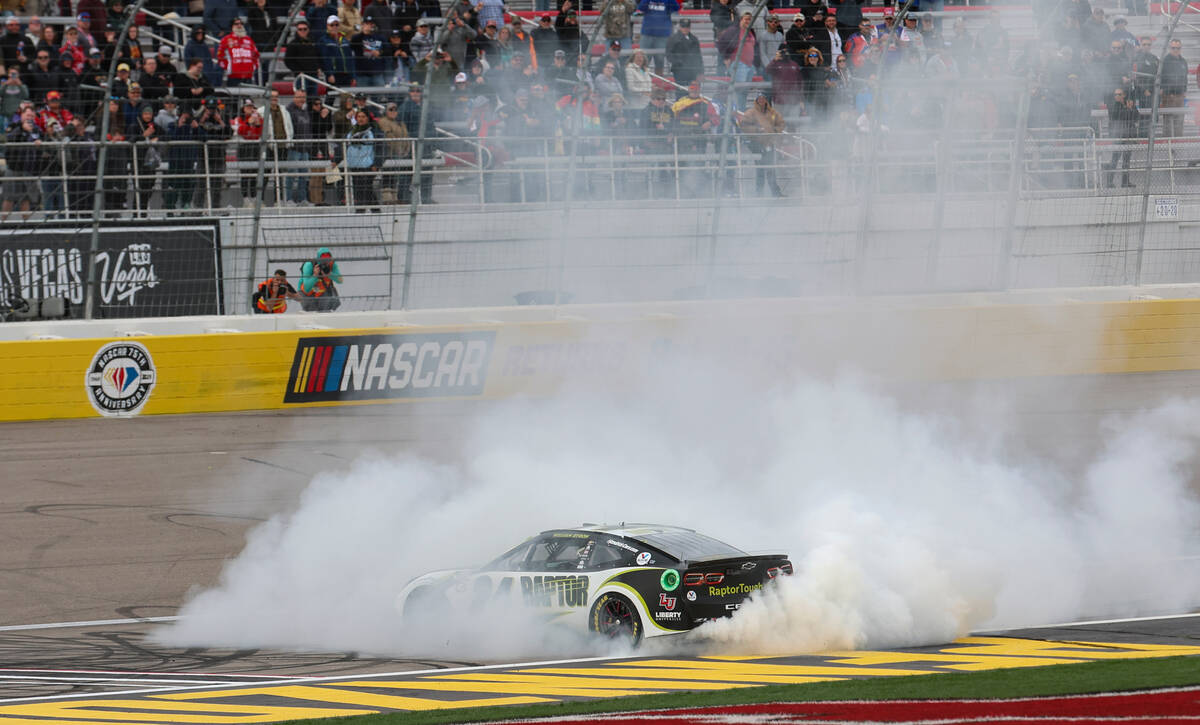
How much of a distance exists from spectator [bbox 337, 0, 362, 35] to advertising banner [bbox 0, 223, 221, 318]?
132 inches

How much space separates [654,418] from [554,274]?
2.97 metres

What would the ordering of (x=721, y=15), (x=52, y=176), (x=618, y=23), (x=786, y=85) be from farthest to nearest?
1. (x=721, y=15)
2. (x=618, y=23)
3. (x=52, y=176)
4. (x=786, y=85)

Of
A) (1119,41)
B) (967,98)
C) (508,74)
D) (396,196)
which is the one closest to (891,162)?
(967,98)

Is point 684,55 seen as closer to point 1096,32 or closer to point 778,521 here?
point 1096,32

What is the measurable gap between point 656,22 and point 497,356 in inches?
203

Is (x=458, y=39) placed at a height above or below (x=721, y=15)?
below

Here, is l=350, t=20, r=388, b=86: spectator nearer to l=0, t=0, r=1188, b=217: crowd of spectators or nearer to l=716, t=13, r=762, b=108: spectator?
l=0, t=0, r=1188, b=217: crowd of spectators

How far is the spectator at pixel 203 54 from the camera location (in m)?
18.5

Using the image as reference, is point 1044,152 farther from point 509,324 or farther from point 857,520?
point 857,520

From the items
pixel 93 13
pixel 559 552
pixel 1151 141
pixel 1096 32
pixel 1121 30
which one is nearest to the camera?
pixel 559 552

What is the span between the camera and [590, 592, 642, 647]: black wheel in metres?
8.83

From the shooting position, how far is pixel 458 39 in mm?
17547

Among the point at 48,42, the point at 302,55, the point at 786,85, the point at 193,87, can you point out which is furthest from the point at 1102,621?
the point at 48,42

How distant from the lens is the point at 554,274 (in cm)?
1730
